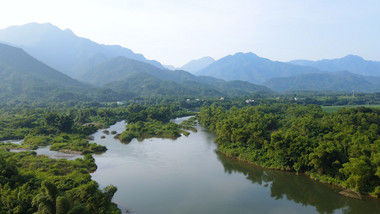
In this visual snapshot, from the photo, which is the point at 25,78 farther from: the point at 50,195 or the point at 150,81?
the point at 50,195

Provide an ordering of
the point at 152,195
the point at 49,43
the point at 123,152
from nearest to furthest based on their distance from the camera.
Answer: the point at 152,195
the point at 123,152
the point at 49,43

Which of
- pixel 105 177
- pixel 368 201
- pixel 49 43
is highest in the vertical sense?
pixel 49 43

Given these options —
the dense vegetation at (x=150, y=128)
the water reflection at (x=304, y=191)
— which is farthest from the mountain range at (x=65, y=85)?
the water reflection at (x=304, y=191)

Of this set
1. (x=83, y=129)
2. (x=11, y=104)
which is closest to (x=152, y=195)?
(x=83, y=129)

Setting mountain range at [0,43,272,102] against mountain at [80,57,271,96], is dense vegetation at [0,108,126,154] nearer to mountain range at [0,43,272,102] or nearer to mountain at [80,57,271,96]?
mountain range at [0,43,272,102]

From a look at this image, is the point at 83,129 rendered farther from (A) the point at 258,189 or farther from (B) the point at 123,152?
(A) the point at 258,189

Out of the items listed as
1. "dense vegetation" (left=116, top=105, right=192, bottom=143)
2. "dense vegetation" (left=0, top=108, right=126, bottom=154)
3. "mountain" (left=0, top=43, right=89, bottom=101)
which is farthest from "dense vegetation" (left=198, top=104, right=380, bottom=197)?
"mountain" (left=0, top=43, right=89, bottom=101)

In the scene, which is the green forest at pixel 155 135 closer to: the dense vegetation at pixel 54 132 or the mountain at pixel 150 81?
the dense vegetation at pixel 54 132
